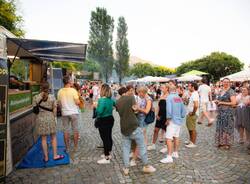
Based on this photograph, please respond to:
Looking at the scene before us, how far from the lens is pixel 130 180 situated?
436cm

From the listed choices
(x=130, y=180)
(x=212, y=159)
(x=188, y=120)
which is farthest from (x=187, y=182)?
(x=188, y=120)

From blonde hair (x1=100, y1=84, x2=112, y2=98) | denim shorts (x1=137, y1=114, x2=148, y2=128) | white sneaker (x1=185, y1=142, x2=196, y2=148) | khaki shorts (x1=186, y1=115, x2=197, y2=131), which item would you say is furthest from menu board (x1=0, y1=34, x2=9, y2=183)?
white sneaker (x1=185, y1=142, x2=196, y2=148)

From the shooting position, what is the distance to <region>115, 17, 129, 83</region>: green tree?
5056 cm

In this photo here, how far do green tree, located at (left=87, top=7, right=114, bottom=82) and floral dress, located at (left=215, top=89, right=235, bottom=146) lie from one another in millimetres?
41656

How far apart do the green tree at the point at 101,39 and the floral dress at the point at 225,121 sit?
41.7 metres

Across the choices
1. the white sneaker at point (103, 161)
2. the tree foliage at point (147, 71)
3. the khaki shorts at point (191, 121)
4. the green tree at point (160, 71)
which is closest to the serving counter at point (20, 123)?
the white sneaker at point (103, 161)

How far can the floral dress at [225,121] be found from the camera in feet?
20.4

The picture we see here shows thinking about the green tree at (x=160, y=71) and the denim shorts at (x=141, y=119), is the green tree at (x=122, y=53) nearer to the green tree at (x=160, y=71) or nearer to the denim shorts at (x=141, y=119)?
the green tree at (x=160, y=71)

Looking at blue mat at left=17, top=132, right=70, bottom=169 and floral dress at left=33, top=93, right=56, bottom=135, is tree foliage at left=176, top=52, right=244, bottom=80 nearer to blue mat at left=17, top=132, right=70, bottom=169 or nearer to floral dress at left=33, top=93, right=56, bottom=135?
blue mat at left=17, top=132, right=70, bottom=169

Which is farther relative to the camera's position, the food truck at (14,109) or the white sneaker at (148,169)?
the white sneaker at (148,169)

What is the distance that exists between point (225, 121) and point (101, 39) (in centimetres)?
4244

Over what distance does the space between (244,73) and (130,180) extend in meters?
10.0

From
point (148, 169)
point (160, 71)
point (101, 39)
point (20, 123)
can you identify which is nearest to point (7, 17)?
point (20, 123)

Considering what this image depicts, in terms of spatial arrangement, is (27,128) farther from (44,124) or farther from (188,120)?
(188,120)
